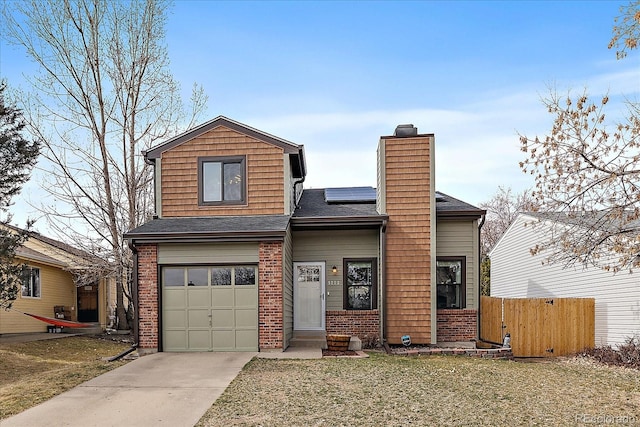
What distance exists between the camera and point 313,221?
14023 millimetres

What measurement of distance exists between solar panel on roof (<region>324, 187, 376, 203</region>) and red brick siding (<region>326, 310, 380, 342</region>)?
3406 millimetres

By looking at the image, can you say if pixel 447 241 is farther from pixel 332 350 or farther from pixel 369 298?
pixel 332 350

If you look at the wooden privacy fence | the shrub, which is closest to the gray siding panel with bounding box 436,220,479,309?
the wooden privacy fence

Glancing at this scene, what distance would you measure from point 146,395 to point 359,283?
23.7 feet

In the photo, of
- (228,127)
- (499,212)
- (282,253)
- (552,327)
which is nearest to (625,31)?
(282,253)

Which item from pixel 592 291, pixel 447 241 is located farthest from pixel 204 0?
pixel 592 291

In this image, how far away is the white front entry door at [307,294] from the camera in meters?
14.8

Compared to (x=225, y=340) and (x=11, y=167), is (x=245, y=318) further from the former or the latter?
(x=11, y=167)

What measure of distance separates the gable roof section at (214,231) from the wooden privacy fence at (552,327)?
6829 millimetres

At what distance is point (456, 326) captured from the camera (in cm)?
1449

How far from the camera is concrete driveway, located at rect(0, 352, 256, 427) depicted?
290 inches

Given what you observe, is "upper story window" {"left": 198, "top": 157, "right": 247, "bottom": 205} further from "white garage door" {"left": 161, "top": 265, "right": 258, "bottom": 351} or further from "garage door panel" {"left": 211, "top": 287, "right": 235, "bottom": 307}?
"garage door panel" {"left": 211, "top": 287, "right": 235, "bottom": 307}

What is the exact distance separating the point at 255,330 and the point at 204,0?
25.7 ft

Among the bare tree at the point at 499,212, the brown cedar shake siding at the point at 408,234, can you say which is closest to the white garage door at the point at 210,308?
the brown cedar shake siding at the point at 408,234
